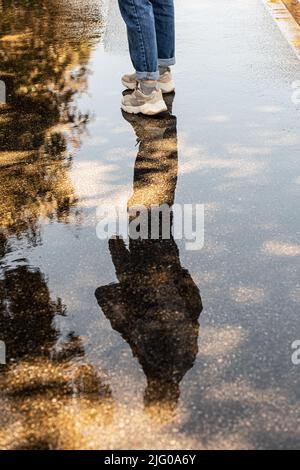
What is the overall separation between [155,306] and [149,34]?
7.86 ft

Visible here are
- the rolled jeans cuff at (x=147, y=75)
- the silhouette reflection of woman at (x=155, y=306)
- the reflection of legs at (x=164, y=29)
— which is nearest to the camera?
the silhouette reflection of woman at (x=155, y=306)

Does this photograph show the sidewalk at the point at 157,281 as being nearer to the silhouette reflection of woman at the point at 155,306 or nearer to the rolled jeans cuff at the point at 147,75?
the silhouette reflection of woman at the point at 155,306

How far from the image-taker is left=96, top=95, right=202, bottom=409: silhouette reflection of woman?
210 centimetres

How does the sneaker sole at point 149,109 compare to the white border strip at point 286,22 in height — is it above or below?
below

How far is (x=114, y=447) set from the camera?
1836 mm

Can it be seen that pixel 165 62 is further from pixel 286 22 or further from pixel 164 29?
pixel 286 22

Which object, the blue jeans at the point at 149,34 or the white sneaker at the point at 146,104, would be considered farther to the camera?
the white sneaker at the point at 146,104

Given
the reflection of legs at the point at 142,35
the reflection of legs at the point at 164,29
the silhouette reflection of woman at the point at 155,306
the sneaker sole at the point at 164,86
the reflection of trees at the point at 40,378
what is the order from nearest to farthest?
1. the reflection of trees at the point at 40,378
2. the silhouette reflection of woman at the point at 155,306
3. the reflection of legs at the point at 142,35
4. the reflection of legs at the point at 164,29
5. the sneaker sole at the point at 164,86

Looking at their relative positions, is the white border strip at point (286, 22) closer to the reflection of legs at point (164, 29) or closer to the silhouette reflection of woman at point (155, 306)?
the reflection of legs at point (164, 29)

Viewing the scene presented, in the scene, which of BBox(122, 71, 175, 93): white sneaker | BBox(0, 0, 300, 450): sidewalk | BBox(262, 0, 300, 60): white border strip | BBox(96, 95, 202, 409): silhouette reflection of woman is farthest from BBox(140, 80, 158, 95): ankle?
BBox(262, 0, 300, 60): white border strip

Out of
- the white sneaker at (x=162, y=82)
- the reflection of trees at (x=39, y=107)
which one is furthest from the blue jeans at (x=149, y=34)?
the reflection of trees at (x=39, y=107)

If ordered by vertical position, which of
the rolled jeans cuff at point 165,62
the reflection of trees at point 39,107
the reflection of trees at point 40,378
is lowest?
the reflection of trees at point 40,378

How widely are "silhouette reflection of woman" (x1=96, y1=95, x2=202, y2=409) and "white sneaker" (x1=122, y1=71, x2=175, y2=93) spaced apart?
62.9 inches

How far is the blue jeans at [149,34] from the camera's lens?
4.05 m
